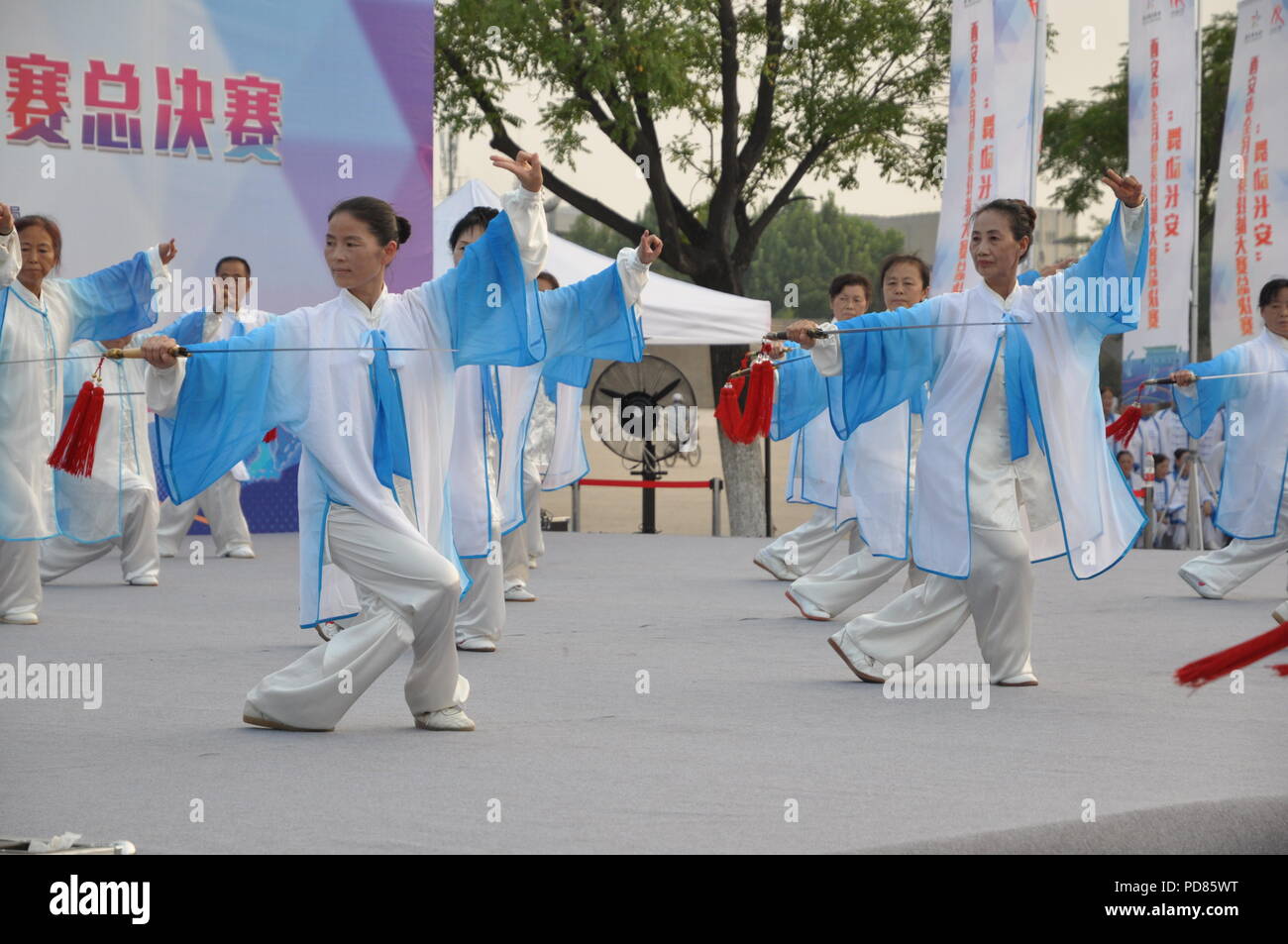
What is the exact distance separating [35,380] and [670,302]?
6.42m

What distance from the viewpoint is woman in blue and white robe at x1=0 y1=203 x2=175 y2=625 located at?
23.7 feet

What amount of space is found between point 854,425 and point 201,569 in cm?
518

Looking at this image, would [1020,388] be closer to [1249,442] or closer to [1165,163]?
[1249,442]

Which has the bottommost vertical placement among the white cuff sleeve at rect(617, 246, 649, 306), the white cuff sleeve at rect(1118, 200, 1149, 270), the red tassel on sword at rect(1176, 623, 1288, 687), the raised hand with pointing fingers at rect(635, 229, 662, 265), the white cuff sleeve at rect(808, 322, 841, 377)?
the red tassel on sword at rect(1176, 623, 1288, 687)

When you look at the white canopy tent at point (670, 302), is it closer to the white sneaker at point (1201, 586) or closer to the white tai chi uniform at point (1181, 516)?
the white tai chi uniform at point (1181, 516)

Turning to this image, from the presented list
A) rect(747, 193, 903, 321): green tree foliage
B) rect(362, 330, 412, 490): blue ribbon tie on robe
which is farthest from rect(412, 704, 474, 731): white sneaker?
rect(747, 193, 903, 321): green tree foliage

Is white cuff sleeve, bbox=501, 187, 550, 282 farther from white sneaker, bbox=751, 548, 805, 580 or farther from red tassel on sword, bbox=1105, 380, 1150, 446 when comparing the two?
white sneaker, bbox=751, 548, 805, 580

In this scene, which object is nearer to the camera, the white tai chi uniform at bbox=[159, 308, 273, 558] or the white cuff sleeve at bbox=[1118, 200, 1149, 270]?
the white cuff sleeve at bbox=[1118, 200, 1149, 270]

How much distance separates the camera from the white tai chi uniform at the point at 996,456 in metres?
5.57

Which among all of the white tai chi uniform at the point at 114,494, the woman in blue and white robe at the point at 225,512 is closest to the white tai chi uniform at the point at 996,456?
the white tai chi uniform at the point at 114,494

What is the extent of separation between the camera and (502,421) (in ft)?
22.7

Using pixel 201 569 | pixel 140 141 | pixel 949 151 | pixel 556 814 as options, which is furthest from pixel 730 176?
pixel 556 814

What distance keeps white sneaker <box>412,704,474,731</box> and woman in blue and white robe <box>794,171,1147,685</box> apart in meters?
1.50
